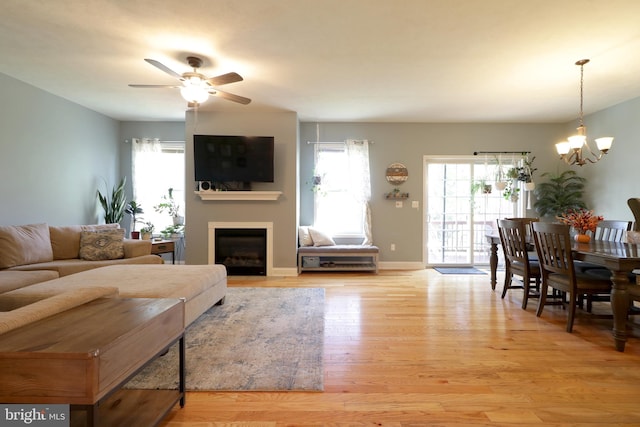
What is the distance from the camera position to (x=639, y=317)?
314 centimetres

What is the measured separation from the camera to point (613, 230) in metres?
3.57

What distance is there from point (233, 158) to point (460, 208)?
4.16m

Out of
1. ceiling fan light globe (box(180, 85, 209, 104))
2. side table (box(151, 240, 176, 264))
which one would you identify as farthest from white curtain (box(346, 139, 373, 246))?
side table (box(151, 240, 176, 264))

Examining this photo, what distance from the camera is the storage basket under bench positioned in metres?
5.06

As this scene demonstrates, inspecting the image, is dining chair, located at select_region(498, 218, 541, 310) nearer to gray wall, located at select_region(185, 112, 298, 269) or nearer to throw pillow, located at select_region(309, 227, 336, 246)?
throw pillow, located at select_region(309, 227, 336, 246)

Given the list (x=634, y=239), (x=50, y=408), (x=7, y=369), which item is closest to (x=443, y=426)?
(x=50, y=408)

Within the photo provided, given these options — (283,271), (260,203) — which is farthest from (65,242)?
(283,271)

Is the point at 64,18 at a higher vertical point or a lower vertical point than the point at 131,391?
higher

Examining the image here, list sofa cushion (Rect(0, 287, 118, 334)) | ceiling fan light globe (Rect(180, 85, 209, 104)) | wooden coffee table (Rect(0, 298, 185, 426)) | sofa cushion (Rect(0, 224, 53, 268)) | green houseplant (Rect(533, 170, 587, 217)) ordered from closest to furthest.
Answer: wooden coffee table (Rect(0, 298, 185, 426)) < sofa cushion (Rect(0, 287, 118, 334)) < ceiling fan light globe (Rect(180, 85, 209, 104)) < sofa cushion (Rect(0, 224, 53, 268)) < green houseplant (Rect(533, 170, 587, 217))

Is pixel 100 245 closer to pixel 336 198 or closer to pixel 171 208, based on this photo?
pixel 171 208

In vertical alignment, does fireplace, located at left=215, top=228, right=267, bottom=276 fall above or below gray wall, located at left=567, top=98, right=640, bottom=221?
below

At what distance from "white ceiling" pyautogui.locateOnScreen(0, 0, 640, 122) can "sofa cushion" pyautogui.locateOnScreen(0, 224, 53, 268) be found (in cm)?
181

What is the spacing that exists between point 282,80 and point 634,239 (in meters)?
4.00

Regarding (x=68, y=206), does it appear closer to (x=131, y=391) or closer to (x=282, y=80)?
(x=282, y=80)
